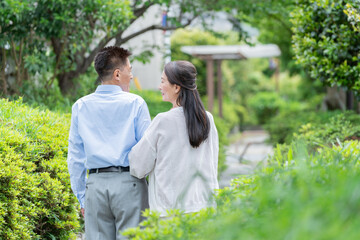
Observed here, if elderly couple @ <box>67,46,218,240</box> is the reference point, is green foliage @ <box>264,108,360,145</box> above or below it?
below

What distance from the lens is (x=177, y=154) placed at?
3014 mm

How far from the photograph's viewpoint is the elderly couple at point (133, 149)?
301 centimetres

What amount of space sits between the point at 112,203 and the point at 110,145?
Answer: 36cm

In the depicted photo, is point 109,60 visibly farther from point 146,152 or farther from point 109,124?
point 146,152

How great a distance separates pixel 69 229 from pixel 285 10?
Result: 23.6ft

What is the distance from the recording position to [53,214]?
4375mm

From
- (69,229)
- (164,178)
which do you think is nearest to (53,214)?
(69,229)

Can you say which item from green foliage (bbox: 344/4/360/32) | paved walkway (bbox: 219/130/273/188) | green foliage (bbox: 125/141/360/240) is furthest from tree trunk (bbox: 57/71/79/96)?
green foliage (bbox: 125/141/360/240)

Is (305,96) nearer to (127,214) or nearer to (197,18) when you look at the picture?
(197,18)

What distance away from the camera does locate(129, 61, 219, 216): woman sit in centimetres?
299

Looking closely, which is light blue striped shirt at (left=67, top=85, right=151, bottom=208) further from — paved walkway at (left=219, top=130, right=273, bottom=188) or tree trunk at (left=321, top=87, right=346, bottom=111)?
tree trunk at (left=321, top=87, right=346, bottom=111)

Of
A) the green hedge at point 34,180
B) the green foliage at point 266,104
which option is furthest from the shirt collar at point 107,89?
the green foliage at point 266,104

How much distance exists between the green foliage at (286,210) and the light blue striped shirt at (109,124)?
0.86 metres

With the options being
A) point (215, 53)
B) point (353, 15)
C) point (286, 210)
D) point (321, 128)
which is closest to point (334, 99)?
point (215, 53)
